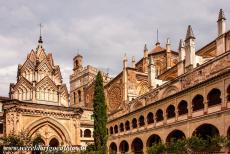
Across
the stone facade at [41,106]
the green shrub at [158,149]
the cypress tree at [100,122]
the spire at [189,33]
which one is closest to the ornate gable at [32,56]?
the stone facade at [41,106]

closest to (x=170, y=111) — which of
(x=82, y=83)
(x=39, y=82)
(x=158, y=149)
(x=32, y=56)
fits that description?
(x=158, y=149)

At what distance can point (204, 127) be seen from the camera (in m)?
34.4

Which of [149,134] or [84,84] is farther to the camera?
[84,84]

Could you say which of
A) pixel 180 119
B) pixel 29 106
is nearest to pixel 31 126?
pixel 29 106

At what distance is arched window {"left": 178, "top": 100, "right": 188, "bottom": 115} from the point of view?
34.4 meters

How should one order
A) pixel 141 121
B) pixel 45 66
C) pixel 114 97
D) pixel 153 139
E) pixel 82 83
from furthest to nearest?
1. pixel 82 83
2. pixel 114 97
3. pixel 45 66
4. pixel 141 121
5. pixel 153 139

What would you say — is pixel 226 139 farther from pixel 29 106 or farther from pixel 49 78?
pixel 49 78

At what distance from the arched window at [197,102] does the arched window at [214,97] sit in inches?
48.1

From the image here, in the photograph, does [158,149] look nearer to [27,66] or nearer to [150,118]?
[150,118]

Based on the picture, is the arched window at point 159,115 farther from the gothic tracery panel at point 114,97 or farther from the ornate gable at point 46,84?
the ornate gable at point 46,84

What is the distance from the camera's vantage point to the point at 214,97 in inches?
1199

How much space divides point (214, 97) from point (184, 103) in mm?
4692

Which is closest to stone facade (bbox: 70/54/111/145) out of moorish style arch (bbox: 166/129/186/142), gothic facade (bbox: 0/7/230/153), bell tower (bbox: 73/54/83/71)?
bell tower (bbox: 73/54/83/71)

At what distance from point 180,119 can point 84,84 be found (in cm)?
4556
